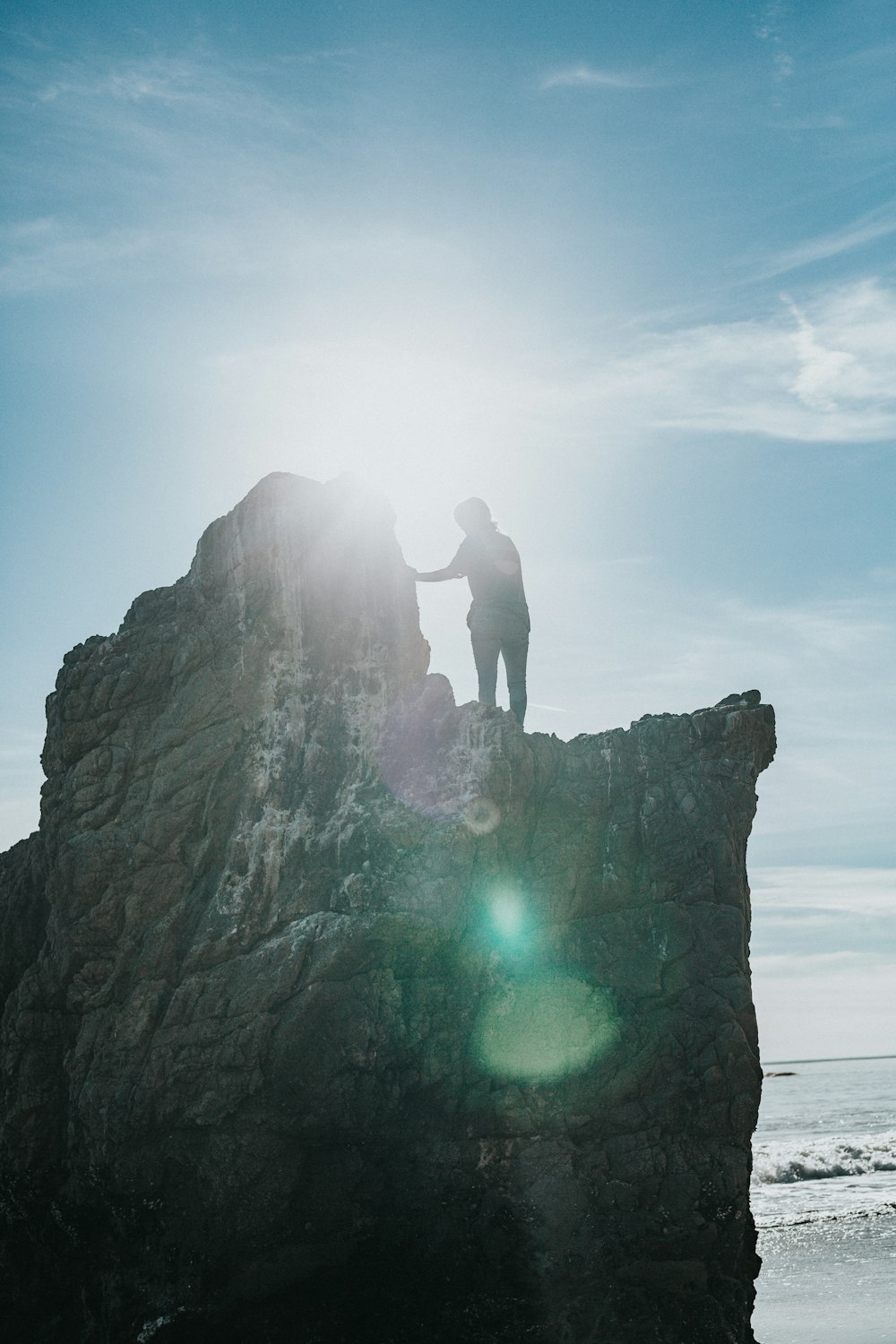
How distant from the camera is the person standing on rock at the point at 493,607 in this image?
1482cm

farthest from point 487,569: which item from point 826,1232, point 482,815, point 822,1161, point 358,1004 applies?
point 822,1161

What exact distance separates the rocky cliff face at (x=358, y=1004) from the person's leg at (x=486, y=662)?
1.33 meters

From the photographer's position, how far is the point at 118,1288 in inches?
435

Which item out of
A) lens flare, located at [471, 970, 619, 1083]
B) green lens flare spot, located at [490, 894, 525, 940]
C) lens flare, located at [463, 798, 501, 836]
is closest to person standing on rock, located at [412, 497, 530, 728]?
lens flare, located at [463, 798, 501, 836]

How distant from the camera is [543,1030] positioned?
37.0ft

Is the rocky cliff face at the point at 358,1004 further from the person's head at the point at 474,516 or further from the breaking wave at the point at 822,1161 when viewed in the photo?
the breaking wave at the point at 822,1161

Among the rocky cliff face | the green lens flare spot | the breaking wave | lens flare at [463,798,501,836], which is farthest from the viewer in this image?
the breaking wave

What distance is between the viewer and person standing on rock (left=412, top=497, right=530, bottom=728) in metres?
14.8

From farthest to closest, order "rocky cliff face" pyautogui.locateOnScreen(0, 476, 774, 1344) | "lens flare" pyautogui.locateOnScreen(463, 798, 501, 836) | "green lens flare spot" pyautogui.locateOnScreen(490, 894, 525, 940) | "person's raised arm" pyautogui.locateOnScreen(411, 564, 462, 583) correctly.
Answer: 1. "person's raised arm" pyautogui.locateOnScreen(411, 564, 462, 583)
2. "lens flare" pyautogui.locateOnScreen(463, 798, 501, 836)
3. "green lens flare spot" pyautogui.locateOnScreen(490, 894, 525, 940)
4. "rocky cliff face" pyautogui.locateOnScreen(0, 476, 774, 1344)

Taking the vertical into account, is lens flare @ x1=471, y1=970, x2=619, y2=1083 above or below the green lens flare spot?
below

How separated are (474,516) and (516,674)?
7.54 feet

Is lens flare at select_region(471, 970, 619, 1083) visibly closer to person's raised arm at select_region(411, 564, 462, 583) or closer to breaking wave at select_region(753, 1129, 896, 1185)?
person's raised arm at select_region(411, 564, 462, 583)

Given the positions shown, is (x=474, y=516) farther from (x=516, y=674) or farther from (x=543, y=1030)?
(x=543, y=1030)

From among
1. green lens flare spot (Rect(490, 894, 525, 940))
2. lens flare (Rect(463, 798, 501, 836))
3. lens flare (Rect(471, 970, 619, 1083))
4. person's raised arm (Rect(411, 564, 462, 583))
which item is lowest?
lens flare (Rect(471, 970, 619, 1083))
